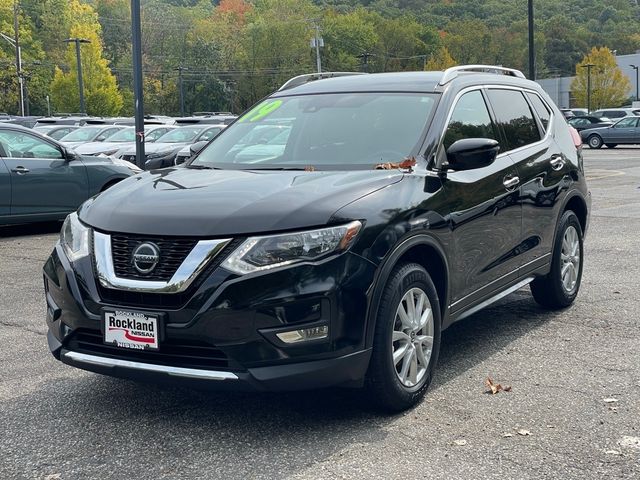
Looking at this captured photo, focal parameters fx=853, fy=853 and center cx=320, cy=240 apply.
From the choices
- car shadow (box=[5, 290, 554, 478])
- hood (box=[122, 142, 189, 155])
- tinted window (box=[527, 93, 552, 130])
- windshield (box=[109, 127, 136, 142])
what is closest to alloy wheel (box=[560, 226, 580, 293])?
tinted window (box=[527, 93, 552, 130])

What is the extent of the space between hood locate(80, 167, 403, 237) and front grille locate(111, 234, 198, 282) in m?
0.04

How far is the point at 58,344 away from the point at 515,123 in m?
3.50

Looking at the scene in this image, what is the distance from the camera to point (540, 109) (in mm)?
6617

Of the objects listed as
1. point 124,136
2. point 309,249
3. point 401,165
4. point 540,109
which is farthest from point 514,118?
point 124,136

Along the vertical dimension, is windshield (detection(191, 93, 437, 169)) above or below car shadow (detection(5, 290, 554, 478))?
above

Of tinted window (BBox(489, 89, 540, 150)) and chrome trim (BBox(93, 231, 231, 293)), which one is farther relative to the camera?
tinted window (BBox(489, 89, 540, 150))

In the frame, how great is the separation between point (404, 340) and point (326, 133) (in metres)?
1.55

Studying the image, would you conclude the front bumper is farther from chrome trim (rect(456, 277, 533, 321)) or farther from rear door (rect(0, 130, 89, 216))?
rear door (rect(0, 130, 89, 216))

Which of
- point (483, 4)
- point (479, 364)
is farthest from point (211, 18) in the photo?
point (479, 364)

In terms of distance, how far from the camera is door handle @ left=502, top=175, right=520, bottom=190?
553 centimetres

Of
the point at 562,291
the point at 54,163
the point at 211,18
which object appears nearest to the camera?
the point at 562,291

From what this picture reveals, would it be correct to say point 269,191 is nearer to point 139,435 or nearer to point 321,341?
point 321,341

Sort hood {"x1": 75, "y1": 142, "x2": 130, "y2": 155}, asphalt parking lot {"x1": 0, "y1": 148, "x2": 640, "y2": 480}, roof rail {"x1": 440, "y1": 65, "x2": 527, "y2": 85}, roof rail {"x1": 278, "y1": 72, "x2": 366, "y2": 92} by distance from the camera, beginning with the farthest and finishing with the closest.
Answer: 1. hood {"x1": 75, "y1": 142, "x2": 130, "y2": 155}
2. roof rail {"x1": 278, "y1": 72, "x2": 366, "y2": 92}
3. roof rail {"x1": 440, "y1": 65, "x2": 527, "y2": 85}
4. asphalt parking lot {"x1": 0, "y1": 148, "x2": 640, "y2": 480}

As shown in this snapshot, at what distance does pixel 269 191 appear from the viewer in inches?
168
